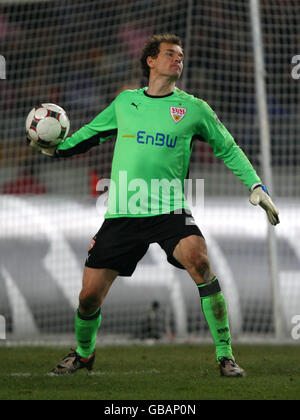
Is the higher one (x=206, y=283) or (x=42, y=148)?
(x=42, y=148)

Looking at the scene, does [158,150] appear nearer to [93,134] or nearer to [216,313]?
[93,134]

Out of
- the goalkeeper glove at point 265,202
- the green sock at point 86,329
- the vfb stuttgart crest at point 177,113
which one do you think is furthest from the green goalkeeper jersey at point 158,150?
the green sock at point 86,329

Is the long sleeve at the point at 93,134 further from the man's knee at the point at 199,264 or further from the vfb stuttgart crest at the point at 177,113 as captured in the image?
the man's knee at the point at 199,264

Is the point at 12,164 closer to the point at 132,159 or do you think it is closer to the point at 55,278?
the point at 55,278

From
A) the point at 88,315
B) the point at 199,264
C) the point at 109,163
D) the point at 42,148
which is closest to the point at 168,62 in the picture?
the point at 42,148

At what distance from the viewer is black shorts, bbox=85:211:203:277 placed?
4941mm

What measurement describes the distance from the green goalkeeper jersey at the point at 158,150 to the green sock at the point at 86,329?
687mm

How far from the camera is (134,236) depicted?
16.3 ft

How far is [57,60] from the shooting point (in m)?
10.7

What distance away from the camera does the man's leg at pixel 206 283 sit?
15.8 feet

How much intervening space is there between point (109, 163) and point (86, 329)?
16.8 feet

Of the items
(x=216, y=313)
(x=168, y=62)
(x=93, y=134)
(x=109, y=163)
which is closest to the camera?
(x=216, y=313)

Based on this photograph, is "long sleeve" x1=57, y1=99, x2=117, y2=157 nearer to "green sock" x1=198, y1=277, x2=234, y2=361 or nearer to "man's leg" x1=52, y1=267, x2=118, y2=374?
"man's leg" x1=52, y1=267, x2=118, y2=374
